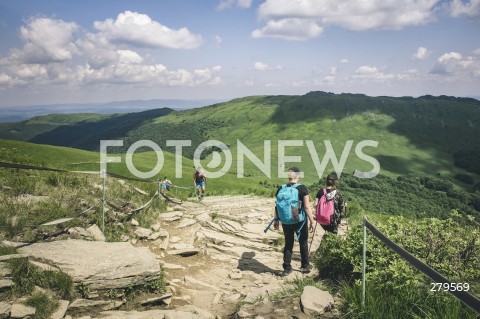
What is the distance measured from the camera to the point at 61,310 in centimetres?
621

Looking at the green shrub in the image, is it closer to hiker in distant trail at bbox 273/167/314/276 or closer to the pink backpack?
hiker in distant trail at bbox 273/167/314/276

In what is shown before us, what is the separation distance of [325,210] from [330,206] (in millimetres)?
180

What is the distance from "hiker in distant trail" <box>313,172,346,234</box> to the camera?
30.9 ft

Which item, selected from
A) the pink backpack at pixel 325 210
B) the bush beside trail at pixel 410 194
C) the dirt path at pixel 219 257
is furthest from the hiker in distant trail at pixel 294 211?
the bush beside trail at pixel 410 194

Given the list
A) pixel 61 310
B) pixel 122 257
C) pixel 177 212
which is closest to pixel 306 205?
pixel 122 257

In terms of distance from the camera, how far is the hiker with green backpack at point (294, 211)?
898 cm

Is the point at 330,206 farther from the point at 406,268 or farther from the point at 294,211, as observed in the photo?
the point at 406,268

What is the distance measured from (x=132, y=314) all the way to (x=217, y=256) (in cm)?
503

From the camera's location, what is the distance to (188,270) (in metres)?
9.94

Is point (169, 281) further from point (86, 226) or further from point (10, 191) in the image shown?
point (10, 191)

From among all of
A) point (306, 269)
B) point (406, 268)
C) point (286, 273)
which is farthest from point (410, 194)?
point (406, 268)

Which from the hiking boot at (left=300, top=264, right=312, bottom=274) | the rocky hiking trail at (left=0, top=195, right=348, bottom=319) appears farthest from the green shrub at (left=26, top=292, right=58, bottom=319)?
the hiking boot at (left=300, top=264, right=312, bottom=274)

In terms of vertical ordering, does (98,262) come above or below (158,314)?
above

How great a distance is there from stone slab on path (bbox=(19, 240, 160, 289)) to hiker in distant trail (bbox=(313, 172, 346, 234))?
15.3 ft
